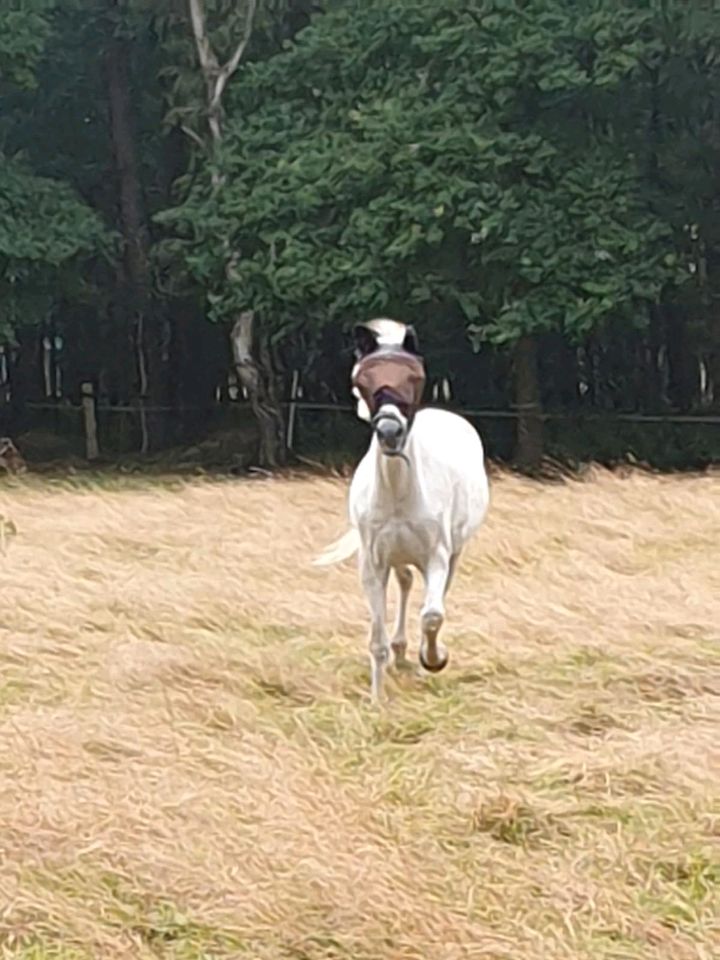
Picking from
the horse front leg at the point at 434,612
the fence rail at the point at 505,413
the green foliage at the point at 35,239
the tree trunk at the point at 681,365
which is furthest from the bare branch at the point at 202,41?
the horse front leg at the point at 434,612

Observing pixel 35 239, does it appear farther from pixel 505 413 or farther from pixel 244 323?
pixel 505 413

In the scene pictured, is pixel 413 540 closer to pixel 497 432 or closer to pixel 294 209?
pixel 294 209

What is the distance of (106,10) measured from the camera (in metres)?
19.8

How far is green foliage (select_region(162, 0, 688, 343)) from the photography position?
1553cm

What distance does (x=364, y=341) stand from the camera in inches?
229

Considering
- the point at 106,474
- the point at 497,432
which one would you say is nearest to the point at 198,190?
the point at 106,474

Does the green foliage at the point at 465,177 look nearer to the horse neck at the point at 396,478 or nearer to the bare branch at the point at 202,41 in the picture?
the bare branch at the point at 202,41

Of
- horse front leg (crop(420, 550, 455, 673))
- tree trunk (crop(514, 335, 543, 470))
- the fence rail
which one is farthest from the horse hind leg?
the fence rail

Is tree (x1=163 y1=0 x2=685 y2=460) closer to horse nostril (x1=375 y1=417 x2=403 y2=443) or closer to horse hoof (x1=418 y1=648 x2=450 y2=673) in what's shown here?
horse hoof (x1=418 y1=648 x2=450 y2=673)

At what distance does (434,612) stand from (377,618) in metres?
0.26

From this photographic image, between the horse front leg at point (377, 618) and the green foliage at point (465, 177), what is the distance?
381 inches

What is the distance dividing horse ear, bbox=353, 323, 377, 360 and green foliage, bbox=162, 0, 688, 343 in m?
9.77

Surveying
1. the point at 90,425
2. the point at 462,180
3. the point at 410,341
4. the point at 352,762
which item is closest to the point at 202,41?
the point at 462,180

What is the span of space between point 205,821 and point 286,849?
0.36m
